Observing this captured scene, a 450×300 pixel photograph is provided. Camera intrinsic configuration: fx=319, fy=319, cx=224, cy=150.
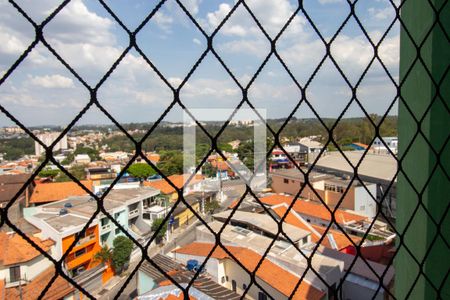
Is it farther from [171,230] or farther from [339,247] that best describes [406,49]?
[171,230]

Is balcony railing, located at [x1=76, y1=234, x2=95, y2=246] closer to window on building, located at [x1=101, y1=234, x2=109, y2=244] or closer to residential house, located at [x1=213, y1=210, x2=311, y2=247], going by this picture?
window on building, located at [x1=101, y1=234, x2=109, y2=244]

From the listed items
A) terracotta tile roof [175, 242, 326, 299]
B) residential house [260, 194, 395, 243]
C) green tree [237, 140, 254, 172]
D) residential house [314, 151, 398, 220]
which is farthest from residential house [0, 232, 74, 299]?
residential house [314, 151, 398, 220]

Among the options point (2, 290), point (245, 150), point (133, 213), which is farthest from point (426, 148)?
point (133, 213)

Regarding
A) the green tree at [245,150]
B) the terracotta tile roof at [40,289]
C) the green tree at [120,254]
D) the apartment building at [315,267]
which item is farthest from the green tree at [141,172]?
the terracotta tile roof at [40,289]

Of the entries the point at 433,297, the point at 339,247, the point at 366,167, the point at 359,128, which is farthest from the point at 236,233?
the point at 359,128

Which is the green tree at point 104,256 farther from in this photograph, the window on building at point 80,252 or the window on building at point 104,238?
the window on building at point 104,238

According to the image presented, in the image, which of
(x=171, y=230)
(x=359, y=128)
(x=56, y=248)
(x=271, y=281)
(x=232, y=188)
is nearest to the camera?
(x=271, y=281)
